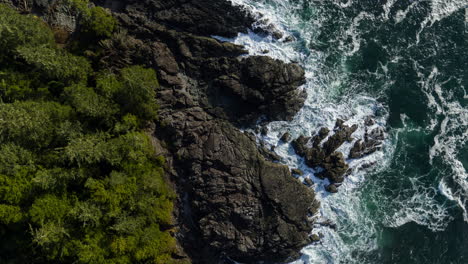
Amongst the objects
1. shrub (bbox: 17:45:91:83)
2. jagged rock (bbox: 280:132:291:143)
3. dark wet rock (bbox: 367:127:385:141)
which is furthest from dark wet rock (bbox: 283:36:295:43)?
shrub (bbox: 17:45:91:83)

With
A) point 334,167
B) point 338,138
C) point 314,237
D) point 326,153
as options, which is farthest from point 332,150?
point 314,237

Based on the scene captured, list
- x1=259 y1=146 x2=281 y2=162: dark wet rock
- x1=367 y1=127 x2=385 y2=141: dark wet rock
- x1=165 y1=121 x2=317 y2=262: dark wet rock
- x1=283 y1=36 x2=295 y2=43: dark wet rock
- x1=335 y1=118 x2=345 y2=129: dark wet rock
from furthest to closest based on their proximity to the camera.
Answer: x1=283 y1=36 x2=295 y2=43: dark wet rock → x1=367 y1=127 x2=385 y2=141: dark wet rock → x1=335 y1=118 x2=345 y2=129: dark wet rock → x1=259 y1=146 x2=281 y2=162: dark wet rock → x1=165 y1=121 x2=317 y2=262: dark wet rock

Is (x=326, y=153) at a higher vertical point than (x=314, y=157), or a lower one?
higher

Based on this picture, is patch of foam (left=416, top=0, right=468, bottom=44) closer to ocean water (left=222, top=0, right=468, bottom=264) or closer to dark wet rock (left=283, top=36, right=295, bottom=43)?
ocean water (left=222, top=0, right=468, bottom=264)

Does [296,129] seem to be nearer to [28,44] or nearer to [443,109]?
[443,109]

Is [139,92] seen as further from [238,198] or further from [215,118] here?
[238,198]

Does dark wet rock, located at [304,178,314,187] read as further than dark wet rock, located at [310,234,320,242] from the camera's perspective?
Yes

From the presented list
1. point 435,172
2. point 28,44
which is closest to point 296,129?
point 435,172
